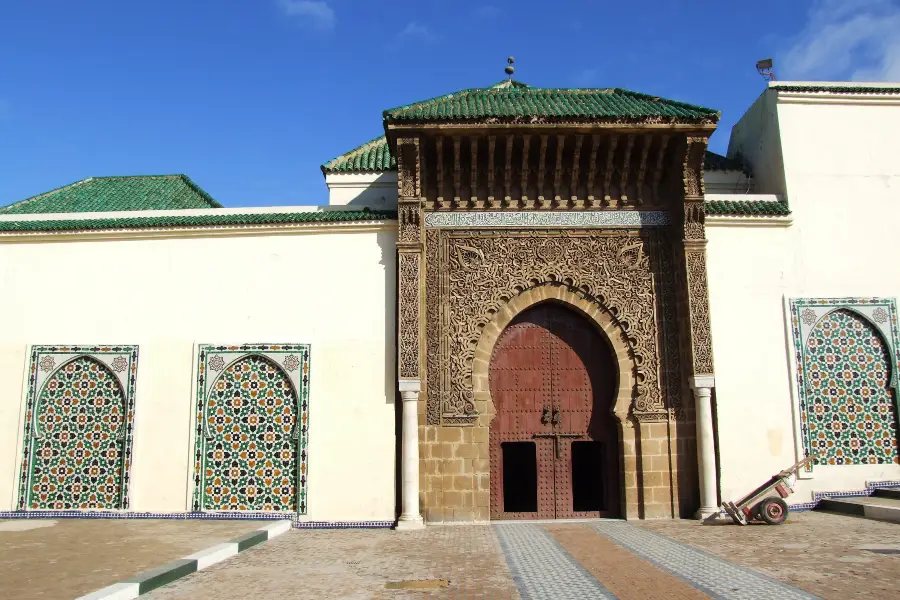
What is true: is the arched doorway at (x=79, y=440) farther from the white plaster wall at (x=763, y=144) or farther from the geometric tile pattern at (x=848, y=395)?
the white plaster wall at (x=763, y=144)

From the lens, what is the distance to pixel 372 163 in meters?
9.28

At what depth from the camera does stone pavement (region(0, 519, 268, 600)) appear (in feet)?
14.0

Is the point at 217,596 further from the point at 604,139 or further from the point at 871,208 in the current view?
the point at 871,208

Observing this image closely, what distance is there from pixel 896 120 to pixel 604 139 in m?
3.57

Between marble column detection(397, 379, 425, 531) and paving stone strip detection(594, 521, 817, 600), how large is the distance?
183cm

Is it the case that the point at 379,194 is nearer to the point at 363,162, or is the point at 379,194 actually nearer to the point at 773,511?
the point at 363,162

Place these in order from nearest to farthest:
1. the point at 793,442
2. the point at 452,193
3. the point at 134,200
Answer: the point at 793,442
the point at 452,193
the point at 134,200

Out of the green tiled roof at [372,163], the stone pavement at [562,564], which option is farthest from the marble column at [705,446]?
the green tiled roof at [372,163]

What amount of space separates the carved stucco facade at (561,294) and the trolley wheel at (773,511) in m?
0.74

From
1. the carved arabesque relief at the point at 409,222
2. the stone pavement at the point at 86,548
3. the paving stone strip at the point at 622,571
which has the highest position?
the carved arabesque relief at the point at 409,222

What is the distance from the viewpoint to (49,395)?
769 centimetres

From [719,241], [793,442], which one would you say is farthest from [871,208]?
[793,442]

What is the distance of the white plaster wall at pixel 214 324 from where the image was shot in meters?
7.35

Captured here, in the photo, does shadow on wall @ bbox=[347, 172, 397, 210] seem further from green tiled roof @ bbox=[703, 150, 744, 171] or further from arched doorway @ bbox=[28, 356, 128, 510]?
green tiled roof @ bbox=[703, 150, 744, 171]
